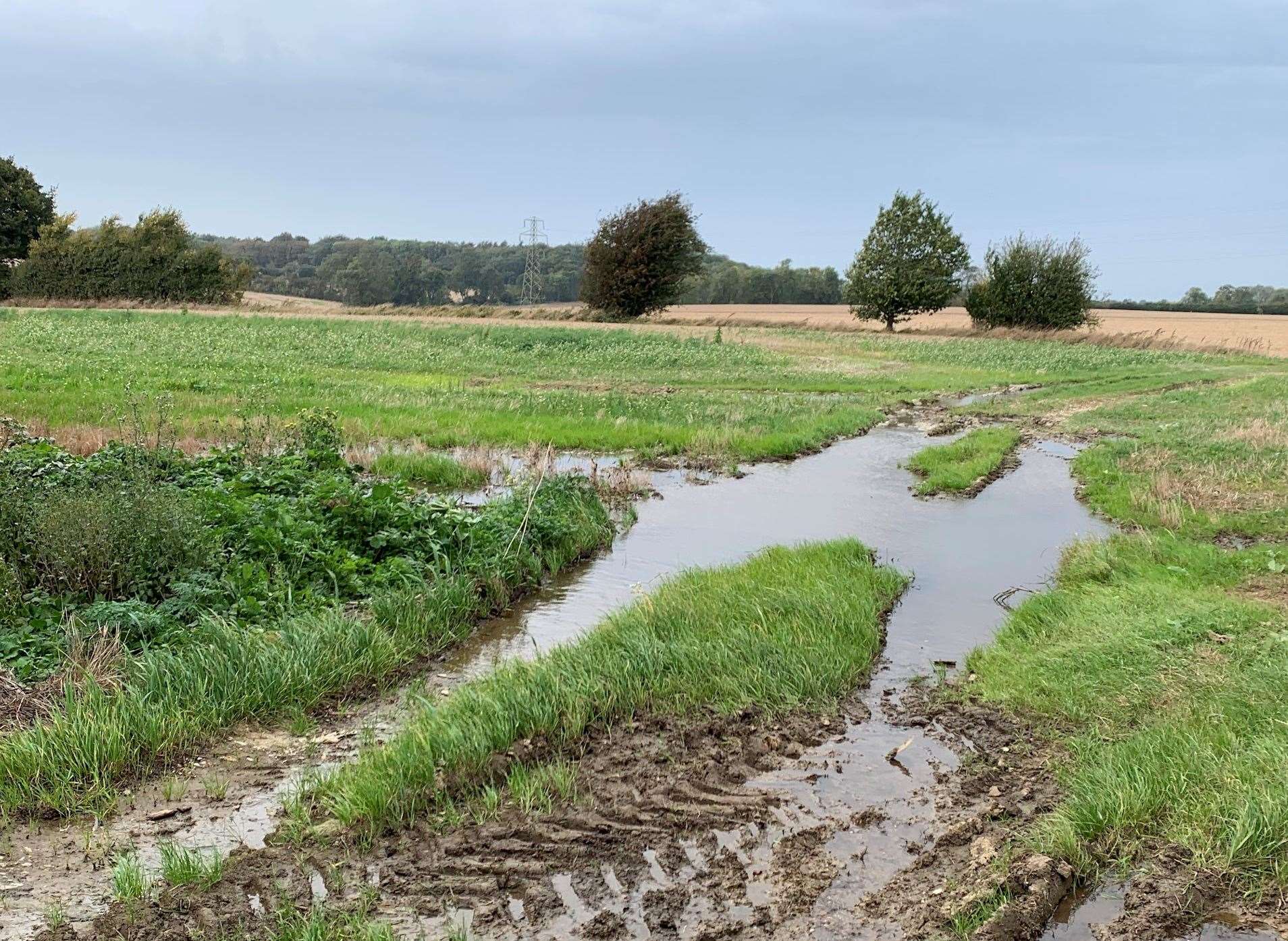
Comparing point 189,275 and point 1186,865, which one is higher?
point 189,275

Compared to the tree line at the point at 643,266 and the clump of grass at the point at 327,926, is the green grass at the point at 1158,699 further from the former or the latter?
the tree line at the point at 643,266

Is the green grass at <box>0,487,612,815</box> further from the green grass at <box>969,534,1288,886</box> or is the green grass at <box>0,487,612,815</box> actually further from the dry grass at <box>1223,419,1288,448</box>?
the dry grass at <box>1223,419,1288,448</box>

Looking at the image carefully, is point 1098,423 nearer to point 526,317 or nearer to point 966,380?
point 966,380

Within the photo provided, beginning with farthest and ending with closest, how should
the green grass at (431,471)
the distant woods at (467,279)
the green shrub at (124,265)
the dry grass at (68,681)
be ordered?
the distant woods at (467,279)
the green shrub at (124,265)
the green grass at (431,471)
the dry grass at (68,681)

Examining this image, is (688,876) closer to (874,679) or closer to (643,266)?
(874,679)

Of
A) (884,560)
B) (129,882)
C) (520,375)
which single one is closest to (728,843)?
(129,882)

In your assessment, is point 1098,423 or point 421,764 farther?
point 1098,423

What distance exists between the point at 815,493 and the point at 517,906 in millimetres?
10545

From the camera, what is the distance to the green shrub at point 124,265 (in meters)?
63.5

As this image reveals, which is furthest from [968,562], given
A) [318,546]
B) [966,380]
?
[966,380]

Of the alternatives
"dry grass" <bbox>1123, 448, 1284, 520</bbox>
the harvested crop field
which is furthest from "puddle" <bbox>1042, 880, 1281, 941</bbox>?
the harvested crop field

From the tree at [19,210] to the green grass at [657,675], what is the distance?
71.7 meters

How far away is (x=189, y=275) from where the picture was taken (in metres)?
67.1

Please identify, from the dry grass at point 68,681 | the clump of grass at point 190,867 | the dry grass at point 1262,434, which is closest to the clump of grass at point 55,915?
the clump of grass at point 190,867
